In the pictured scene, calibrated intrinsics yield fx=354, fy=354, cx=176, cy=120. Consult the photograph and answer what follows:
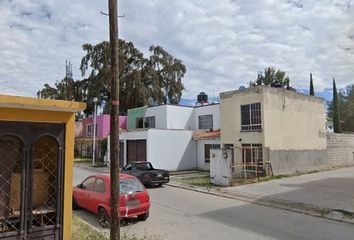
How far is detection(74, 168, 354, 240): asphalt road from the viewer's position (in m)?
10.1

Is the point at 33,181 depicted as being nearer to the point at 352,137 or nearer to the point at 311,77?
the point at 352,137

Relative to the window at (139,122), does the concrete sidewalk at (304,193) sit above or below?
below

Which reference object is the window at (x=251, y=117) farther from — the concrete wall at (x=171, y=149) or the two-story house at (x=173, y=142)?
the concrete wall at (x=171, y=149)

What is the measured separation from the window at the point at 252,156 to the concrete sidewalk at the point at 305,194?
1889 mm

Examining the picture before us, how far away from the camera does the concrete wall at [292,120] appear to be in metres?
24.8

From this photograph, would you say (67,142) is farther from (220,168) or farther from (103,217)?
(220,168)

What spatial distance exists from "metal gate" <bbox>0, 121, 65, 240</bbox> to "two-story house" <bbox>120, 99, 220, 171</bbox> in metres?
23.6

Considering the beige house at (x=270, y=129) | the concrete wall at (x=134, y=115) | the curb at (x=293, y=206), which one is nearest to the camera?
the curb at (x=293, y=206)

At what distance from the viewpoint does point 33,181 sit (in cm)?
521

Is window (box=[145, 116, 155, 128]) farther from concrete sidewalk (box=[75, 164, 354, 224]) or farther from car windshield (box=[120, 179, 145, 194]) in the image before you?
car windshield (box=[120, 179, 145, 194])

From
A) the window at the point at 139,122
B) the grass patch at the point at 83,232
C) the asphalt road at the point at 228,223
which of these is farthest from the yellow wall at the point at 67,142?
the window at the point at 139,122

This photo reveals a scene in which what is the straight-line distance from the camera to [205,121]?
120 ft

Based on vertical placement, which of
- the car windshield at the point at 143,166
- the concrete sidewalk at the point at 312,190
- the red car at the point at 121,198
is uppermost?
the car windshield at the point at 143,166

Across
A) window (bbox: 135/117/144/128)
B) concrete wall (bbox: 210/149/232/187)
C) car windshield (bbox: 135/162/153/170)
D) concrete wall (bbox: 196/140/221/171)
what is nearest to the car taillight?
car windshield (bbox: 135/162/153/170)
